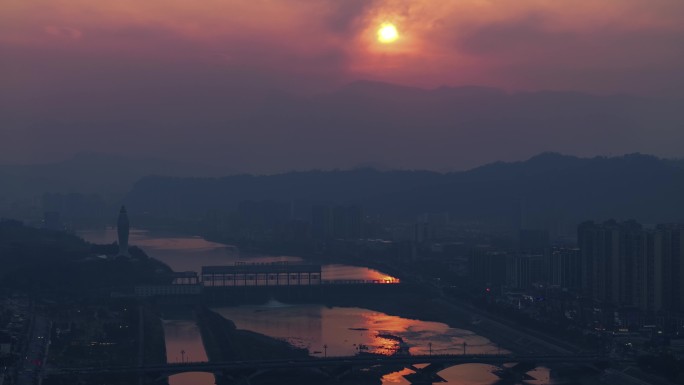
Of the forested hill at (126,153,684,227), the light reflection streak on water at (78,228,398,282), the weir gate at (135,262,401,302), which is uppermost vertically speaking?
the forested hill at (126,153,684,227)

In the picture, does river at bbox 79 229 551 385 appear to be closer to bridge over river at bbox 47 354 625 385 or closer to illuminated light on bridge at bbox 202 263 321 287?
bridge over river at bbox 47 354 625 385

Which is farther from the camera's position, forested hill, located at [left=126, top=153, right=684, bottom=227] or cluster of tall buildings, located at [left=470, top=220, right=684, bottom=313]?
Answer: forested hill, located at [left=126, top=153, right=684, bottom=227]

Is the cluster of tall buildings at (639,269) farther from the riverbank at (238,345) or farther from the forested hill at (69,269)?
the forested hill at (69,269)

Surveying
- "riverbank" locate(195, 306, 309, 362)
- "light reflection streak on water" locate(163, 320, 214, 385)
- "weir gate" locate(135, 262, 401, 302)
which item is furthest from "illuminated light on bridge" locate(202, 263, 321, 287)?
"riverbank" locate(195, 306, 309, 362)

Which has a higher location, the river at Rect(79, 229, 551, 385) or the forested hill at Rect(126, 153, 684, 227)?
the forested hill at Rect(126, 153, 684, 227)

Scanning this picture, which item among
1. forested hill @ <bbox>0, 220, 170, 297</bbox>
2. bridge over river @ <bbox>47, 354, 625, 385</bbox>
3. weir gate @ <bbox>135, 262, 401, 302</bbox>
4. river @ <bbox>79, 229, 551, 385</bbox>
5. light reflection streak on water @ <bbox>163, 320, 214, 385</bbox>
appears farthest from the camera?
weir gate @ <bbox>135, 262, 401, 302</bbox>

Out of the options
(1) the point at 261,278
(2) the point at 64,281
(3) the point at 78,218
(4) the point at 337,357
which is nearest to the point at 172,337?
(4) the point at 337,357

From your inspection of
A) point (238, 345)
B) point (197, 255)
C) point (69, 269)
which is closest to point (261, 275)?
point (69, 269)

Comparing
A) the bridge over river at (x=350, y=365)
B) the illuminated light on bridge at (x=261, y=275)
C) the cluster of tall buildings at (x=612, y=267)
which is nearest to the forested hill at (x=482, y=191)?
the cluster of tall buildings at (x=612, y=267)
